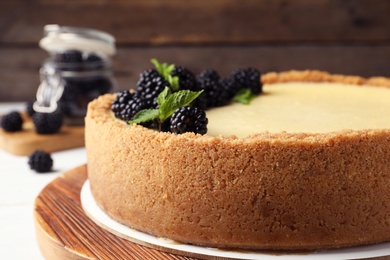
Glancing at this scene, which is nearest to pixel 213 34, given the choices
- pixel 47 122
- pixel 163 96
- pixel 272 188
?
pixel 47 122

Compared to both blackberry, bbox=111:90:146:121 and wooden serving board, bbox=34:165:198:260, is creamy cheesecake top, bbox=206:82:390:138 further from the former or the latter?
wooden serving board, bbox=34:165:198:260

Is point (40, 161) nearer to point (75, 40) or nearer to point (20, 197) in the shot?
point (20, 197)

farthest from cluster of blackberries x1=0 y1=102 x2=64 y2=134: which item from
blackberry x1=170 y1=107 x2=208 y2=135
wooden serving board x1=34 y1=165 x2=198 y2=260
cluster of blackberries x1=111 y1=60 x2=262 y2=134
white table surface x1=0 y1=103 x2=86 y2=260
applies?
blackberry x1=170 y1=107 x2=208 y2=135

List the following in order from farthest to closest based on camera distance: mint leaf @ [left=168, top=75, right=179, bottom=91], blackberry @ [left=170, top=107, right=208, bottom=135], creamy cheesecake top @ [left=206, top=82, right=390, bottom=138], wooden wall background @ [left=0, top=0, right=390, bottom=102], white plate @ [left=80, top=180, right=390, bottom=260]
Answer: wooden wall background @ [left=0, top=0, right=390, bottom=102] < mint leaf @ [left=168, top=75, right=179, bottom=91] < creamy cheesecake top @ [left=206, top=82, right=390, bottom=138] < blackberry @ [left=170, top=107, right=208, bottom=135] < white plate @ [left=80, top=180, right=390, bottom=260]

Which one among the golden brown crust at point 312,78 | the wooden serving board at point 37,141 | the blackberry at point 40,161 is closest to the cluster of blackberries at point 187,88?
the golden brown crust at point 312,78

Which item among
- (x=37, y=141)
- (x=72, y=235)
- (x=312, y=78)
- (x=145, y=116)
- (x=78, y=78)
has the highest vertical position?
(x=145, y=116)
